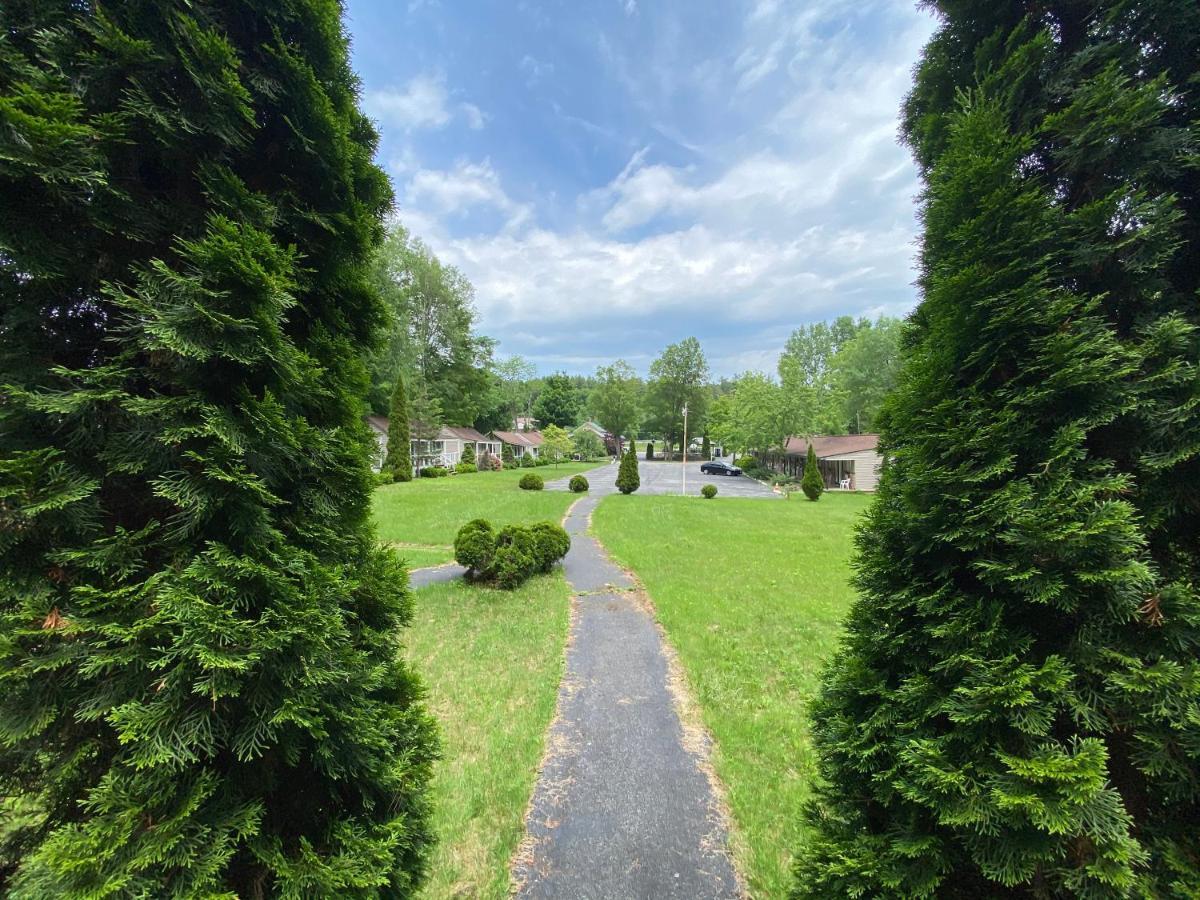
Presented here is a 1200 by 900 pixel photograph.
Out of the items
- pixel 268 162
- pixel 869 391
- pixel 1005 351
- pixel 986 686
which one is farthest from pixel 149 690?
pixel 869 391

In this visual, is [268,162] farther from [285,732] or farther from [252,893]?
[252,893]

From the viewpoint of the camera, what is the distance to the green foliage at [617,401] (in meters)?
62.5

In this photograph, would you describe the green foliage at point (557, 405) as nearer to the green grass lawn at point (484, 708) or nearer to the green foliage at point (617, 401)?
the green foliage at point (617, 401)

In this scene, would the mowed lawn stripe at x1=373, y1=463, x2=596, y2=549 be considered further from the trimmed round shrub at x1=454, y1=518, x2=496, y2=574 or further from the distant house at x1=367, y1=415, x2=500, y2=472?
the distant house at x1=367, y1=415, x2=500, y2=472

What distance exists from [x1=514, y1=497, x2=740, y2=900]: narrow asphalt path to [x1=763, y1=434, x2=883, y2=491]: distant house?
90.0 feet

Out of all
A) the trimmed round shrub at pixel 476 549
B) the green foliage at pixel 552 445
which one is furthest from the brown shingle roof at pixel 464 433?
the trimmed round shrub at pixel 476 549

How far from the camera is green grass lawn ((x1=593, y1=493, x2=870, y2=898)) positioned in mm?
3225

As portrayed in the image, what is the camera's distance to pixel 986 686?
1.39m

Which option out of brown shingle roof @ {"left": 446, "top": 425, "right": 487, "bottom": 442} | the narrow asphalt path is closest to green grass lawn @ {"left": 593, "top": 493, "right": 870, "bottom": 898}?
the narrow asphalt path

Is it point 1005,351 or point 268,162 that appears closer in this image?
point 1005,351

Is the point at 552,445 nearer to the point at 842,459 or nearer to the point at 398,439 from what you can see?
the point at 398,439

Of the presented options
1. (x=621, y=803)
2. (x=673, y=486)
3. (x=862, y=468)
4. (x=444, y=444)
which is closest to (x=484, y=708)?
(x=621, y=803)

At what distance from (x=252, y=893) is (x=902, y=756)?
212 centimetres

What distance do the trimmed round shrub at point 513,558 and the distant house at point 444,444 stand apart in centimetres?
2621
